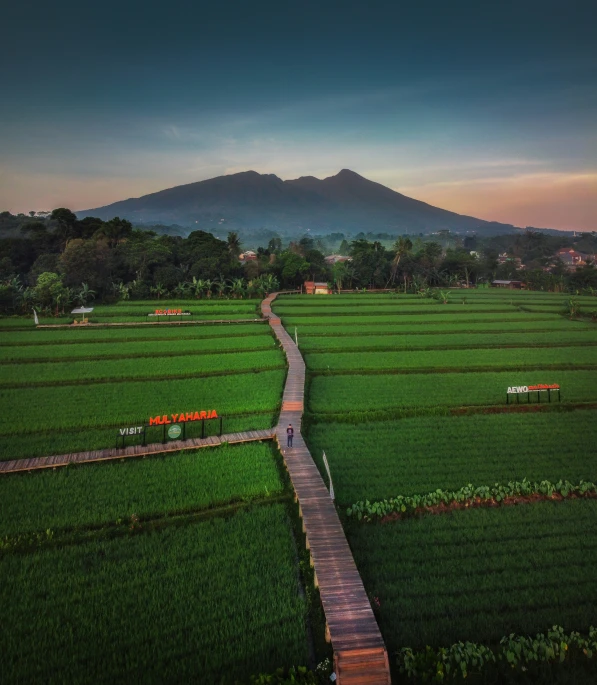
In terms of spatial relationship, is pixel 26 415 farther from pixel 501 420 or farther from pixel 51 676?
pixel 501 420

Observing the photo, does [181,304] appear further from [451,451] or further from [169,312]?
[451,451]

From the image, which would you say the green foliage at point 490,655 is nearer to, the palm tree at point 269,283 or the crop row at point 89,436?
the crop row at point 89,436

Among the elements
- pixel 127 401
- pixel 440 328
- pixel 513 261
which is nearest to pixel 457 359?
pixel 440 328

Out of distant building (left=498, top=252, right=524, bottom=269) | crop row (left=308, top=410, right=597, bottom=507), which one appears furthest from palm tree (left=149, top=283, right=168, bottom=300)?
distant building (left=498, top=252, right=524, bottom=269)

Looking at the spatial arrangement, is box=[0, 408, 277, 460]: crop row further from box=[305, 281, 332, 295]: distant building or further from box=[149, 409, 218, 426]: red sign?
box=[305, 281, 332, 295]: distant building

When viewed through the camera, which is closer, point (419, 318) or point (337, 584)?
point (337, 584)

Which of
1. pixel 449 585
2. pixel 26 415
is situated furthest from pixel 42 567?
pixel 26 415
